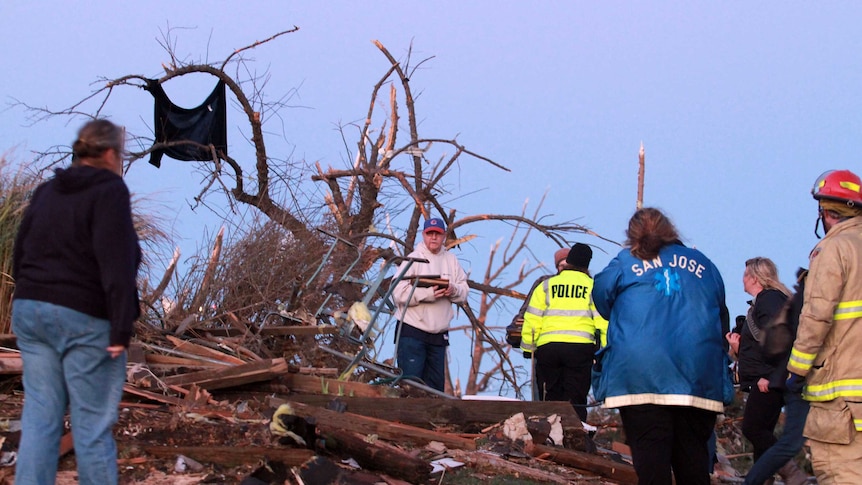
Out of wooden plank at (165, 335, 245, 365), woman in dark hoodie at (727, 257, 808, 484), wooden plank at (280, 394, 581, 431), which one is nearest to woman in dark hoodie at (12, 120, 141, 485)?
wooden plank at (280, 394, 581, 431)

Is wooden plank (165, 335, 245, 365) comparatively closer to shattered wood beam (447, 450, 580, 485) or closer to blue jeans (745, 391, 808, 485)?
shattered wood beam (447, 450, 580, 485)

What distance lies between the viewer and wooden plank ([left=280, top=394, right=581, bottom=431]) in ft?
22.9

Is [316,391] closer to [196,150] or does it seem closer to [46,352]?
[46,352]

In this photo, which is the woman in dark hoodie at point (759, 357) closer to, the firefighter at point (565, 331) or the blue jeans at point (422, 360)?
the firefighter at point (565, 331)

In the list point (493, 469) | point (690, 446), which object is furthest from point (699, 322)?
point (493, 469)

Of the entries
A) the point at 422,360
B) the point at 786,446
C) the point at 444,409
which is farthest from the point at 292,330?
the point at 786,446

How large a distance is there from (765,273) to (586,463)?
1.98 meters

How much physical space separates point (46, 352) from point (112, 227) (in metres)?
0.60

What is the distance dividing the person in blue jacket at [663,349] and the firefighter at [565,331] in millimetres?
3088

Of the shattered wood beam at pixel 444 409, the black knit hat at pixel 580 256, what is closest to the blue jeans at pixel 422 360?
the shattered wood beam at pixel 444 409

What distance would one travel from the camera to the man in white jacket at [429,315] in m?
8.60

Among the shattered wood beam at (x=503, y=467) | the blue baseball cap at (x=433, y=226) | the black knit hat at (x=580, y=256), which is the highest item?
the blue baseball cap at (x=433, y=226)

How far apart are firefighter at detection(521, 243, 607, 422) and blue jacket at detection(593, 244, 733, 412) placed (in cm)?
309

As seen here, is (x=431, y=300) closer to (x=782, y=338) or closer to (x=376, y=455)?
(x=376, y=455)
